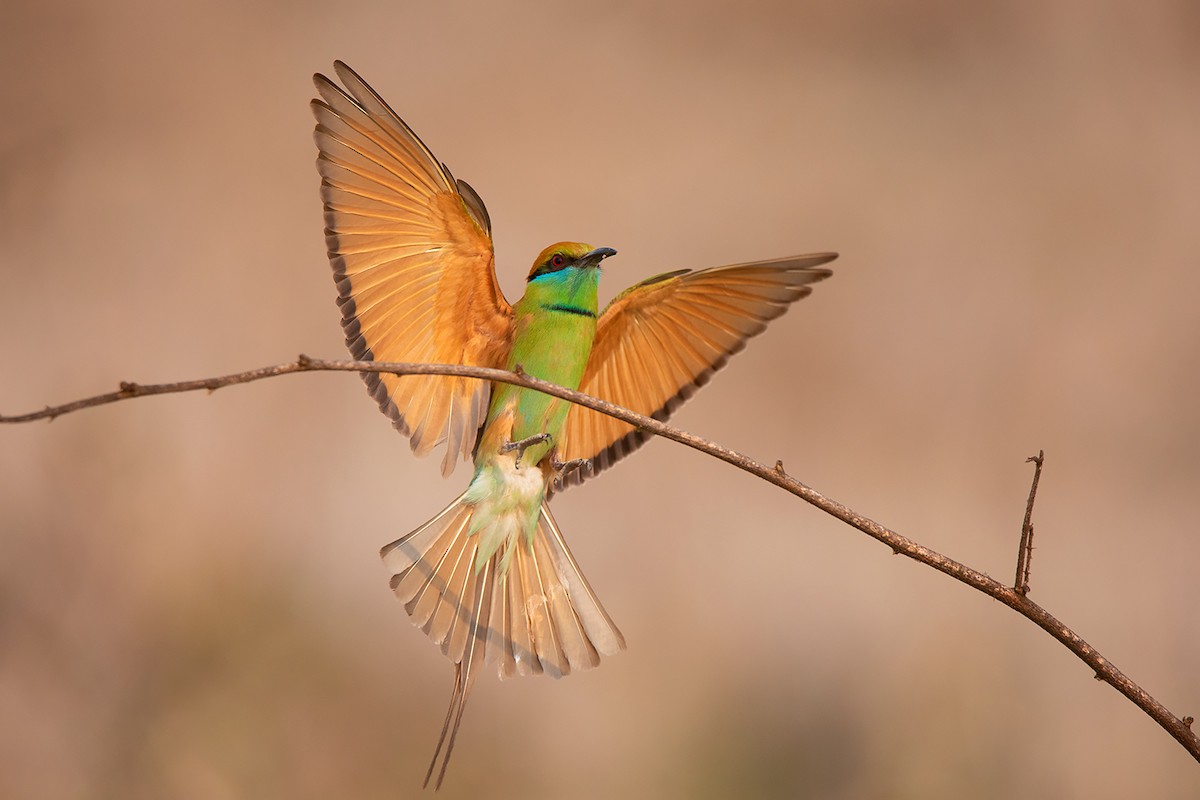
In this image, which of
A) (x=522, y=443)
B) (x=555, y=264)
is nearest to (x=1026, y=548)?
(x=522, y=443)

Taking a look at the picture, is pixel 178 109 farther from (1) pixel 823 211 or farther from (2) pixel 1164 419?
(2) pixel 1164 419

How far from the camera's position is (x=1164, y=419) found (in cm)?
295

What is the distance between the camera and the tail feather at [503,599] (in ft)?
4.51

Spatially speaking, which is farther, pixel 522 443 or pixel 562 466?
pixel 562 466

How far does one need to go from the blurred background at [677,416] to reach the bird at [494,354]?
1214 millimetres

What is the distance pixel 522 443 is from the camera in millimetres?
1348

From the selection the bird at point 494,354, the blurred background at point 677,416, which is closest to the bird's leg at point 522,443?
the bird at point 494,354

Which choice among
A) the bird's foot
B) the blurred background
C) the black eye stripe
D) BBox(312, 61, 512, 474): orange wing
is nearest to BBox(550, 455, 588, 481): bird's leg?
the bird's foot

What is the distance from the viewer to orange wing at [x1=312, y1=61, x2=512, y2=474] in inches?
48.7

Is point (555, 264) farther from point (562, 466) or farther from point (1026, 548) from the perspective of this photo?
point (1026, 548)

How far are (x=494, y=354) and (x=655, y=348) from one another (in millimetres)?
259

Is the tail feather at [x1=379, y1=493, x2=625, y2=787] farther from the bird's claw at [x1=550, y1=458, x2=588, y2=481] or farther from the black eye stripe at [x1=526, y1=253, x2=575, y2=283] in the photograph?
the black eye stripe at [x1=526, y1=253, x2=575, y2=283]

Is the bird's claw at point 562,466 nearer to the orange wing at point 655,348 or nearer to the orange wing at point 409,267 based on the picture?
the orange wing at point 655,348

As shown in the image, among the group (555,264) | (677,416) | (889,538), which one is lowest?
(677,416)
